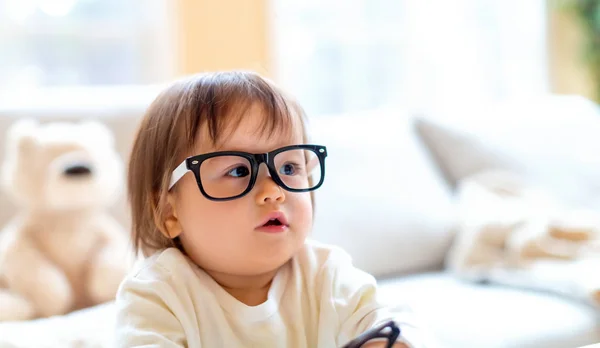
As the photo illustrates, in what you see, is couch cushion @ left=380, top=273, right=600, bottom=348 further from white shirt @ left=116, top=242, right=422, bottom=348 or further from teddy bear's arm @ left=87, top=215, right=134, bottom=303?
teddy bear's arm @ left=87, top=215, right=134, bottom=303

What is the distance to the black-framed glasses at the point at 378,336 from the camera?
2.86 feet

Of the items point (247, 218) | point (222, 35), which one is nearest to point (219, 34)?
point (222, 35)

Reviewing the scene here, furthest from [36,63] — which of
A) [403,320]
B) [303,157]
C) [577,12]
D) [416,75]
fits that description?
[577,12]

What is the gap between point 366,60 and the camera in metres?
3.32

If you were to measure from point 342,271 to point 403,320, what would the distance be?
0.41 ft

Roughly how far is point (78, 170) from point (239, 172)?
0.79 meters

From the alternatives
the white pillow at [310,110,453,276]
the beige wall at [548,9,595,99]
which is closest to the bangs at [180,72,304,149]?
the white pillow at [310,110,453,276]

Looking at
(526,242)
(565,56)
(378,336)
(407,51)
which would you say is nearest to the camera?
(378,336)

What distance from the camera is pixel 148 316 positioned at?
3.18ft

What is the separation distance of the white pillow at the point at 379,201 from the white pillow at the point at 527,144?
0.45 feet

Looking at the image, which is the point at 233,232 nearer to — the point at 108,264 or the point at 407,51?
the point at 108,264

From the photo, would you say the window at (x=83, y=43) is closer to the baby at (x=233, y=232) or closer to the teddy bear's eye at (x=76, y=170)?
the teddy bear's eye at (x=76, y=170)

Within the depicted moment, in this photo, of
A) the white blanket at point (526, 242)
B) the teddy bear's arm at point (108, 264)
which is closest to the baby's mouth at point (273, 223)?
the teddy bear's arm at point (108, 264)

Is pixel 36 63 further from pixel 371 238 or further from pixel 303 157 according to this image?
pixel 303 157
